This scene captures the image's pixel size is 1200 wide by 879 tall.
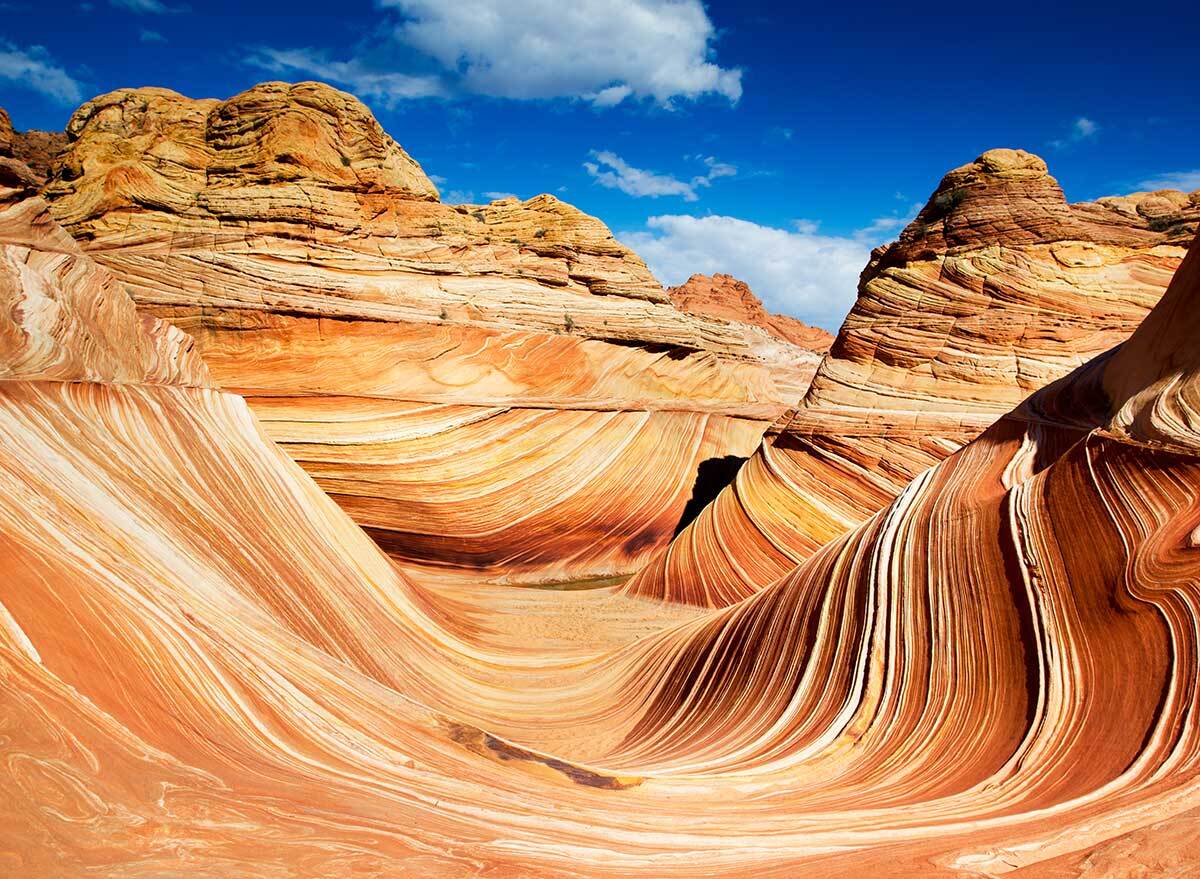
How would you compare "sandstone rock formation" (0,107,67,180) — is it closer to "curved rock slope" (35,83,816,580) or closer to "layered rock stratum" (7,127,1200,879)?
"curved rock slope" (35,83,816,580)

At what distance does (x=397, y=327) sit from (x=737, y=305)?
3572 centimetres

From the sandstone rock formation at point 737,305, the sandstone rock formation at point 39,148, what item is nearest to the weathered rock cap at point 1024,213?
the sandstone rock formation at point 39,148

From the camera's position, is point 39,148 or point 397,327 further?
point 39,148

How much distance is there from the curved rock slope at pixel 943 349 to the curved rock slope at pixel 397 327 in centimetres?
205

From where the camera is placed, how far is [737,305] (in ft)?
146

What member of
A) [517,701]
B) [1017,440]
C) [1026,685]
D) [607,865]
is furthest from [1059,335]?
[607,865]

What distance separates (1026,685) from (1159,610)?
673 millimetres

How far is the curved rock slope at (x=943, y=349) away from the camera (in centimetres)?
931

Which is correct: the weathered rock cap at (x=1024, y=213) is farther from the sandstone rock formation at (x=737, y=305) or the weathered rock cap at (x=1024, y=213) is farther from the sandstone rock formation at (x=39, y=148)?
the sandstone rock formation at (x=737, y=305)

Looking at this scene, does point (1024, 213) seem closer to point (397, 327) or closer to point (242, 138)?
point (397, 327)

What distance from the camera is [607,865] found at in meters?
2.28

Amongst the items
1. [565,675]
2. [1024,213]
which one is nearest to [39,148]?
[565,675]

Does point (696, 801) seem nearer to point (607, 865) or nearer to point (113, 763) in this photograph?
point (607, 865)

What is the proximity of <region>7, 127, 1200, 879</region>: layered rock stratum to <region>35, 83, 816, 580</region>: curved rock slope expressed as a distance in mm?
3535
